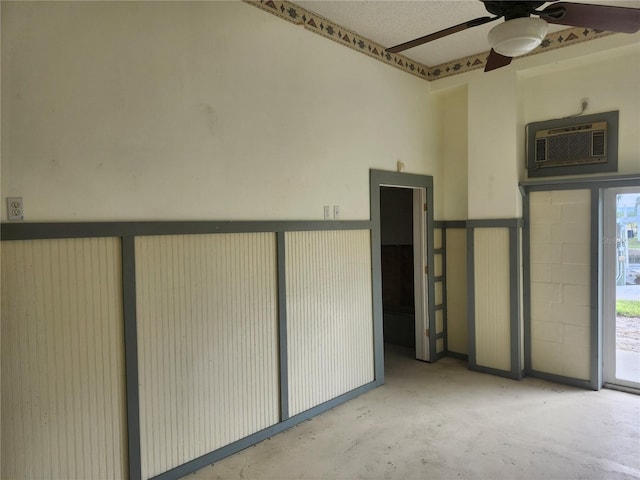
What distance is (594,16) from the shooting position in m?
2.19

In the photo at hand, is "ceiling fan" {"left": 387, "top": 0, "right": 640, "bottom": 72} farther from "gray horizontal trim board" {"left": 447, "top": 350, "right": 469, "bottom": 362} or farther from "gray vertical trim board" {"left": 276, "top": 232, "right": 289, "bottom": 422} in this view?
"gray horizontal trim board" {"left": 447, "top": 350, "right": 469, "bottom": 362}

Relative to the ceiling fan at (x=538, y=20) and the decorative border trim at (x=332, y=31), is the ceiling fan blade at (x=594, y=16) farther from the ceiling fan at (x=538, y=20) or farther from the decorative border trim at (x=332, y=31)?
the decorative border trim at (x=332, y=31)

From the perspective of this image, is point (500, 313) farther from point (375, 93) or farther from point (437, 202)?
point (375, 93)

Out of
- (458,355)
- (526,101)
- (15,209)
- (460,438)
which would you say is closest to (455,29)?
(526,101)

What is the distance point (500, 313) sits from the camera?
4.45 m

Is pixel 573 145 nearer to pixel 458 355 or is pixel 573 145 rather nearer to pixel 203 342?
pixel 458 355

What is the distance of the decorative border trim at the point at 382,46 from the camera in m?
3.31

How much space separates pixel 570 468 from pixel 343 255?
88.9 inches

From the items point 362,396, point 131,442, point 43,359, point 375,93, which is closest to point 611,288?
point 362,396

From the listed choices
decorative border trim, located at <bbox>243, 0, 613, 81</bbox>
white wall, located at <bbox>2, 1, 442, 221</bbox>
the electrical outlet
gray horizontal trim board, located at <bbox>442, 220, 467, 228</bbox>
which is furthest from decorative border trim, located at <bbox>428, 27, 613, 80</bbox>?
the electrical outlet

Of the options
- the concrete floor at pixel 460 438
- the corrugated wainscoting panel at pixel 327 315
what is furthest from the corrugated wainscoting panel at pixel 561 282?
the corrugated wainscoting panel at pixel 327 315

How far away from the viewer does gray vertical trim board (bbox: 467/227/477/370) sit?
182 inches

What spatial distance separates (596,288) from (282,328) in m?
3.01

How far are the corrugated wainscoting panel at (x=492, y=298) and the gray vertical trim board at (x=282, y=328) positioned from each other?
7.85 feet
